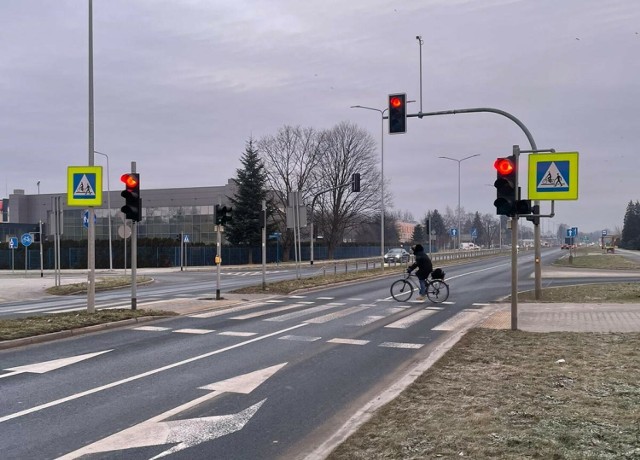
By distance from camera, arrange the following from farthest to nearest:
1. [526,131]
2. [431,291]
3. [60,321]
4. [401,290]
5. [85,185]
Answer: [401,290] → [431,291] → [526,131] → [85,185] → [60,321]

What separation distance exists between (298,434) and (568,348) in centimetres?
527

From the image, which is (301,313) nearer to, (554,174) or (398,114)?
(398,114)

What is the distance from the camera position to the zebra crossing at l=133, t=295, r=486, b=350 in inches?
424

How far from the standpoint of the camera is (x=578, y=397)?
583 cm

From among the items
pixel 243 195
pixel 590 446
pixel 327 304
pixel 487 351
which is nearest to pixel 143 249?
pixel 243 195

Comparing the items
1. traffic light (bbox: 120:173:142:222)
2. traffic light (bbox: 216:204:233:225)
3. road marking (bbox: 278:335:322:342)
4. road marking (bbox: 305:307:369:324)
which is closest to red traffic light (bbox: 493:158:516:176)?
road marking (bbox: 278:335:322:342)

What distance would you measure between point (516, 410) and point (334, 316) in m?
8.84

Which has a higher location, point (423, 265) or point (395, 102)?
point (395, 102)

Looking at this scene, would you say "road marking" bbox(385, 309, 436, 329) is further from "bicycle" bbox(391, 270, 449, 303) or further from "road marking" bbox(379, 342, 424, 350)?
"bicycle" bbox(391, 270, 449, 303)

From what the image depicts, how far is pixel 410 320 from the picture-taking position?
13414mm

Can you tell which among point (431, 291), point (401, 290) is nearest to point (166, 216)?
point (401, 290)

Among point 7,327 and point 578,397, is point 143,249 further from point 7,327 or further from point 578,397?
point 578,397

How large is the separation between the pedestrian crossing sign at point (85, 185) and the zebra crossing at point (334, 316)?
3592 millimetres

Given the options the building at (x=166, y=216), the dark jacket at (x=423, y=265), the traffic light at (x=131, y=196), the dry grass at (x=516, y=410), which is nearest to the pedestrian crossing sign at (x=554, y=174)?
the dry grass at (x=516, y=410)
